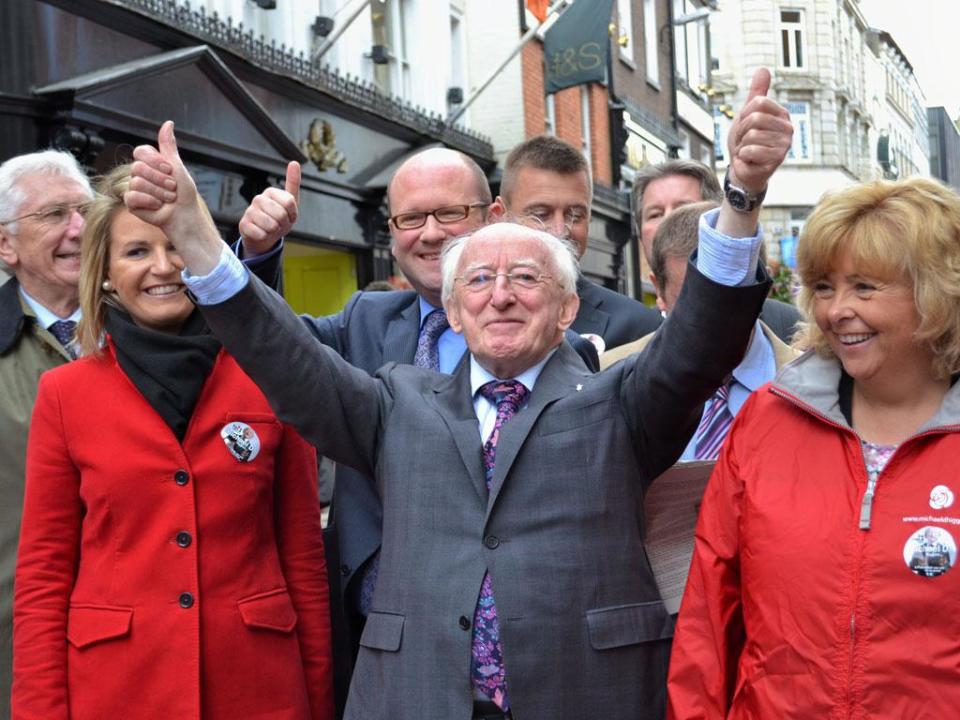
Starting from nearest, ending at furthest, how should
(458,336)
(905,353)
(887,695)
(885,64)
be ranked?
(887,695) < (905,353) < (458,336) < (885,64)

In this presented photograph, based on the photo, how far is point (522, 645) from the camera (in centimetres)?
300

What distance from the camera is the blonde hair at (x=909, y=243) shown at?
2852 millimetres

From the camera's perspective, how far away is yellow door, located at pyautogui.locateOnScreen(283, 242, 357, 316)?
13594mm

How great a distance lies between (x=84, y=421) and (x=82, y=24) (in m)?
6.75

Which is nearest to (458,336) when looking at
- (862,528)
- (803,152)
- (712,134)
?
(862,528)

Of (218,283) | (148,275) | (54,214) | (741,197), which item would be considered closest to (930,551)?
(741,197)

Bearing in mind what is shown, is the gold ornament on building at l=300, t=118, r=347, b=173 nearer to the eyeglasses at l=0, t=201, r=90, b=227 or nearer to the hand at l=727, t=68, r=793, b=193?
the eyeglasses at l=0, t=201, r=90, b=227

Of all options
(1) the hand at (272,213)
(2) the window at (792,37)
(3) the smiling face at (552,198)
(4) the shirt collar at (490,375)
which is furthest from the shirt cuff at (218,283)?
(2) the window at (792,37)

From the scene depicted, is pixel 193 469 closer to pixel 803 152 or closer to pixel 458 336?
pixel 458 336

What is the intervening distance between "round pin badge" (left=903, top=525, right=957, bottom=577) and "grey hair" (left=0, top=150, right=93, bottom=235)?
2.80 meters

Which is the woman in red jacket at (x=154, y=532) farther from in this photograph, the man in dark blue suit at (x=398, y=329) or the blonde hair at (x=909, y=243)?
the blonde hair at (x=909, y=243)

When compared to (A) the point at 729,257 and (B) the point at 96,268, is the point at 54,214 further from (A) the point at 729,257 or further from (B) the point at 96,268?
(A) the point at 729,257

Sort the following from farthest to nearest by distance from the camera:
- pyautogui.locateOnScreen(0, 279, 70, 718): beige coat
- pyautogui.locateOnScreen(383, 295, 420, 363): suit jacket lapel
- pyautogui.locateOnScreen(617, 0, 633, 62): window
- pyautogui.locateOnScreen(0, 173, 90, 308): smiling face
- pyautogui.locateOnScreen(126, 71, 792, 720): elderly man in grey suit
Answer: pyautogui.locateOnScreen(617, 0, 633, 62): window
pyautogui.locateOnScreen(0, 173, 90, 308): smiling face
pyautogui.locateOnScreen(383, 295, 420, 363): suit jacket lapel
pyautogui.locateOnScreen(0, 279, 70, 718): beige coat
pyautogui.locateOnScreen(126, 71, 792, 720): elderly man in grey suit

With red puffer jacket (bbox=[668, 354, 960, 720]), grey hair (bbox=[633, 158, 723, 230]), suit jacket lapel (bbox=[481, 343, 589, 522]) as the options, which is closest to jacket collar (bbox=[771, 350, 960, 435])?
red puffer jacket (bbox=[668, 354, 960, 720])
